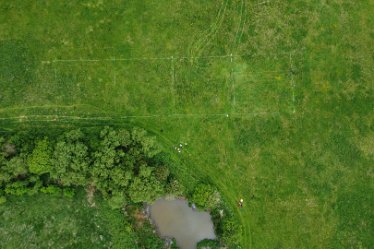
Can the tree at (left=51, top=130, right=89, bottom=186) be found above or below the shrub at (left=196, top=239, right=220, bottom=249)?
above

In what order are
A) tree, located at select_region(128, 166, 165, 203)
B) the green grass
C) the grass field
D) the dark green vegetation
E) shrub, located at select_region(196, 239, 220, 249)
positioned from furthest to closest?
the grass field → shrub, located at select_region(196, 239, 220, 249) → the green grass → the dark green vegetation → tree, located at select_region(128, 166, 165, 203)

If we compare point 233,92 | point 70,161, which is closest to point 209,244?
point 233,92

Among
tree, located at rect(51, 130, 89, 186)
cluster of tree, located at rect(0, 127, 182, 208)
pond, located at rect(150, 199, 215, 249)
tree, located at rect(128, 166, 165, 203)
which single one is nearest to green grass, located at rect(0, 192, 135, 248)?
cluster of tree, located at rect(0, 127, 182, 208)

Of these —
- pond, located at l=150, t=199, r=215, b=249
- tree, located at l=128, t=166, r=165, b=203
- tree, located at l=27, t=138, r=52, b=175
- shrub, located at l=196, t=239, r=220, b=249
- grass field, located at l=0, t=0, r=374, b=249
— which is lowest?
shrub, located at l=196, t=239, r=220, b=249

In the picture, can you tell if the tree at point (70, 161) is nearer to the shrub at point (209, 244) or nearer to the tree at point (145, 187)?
the tree at point (145, 187)

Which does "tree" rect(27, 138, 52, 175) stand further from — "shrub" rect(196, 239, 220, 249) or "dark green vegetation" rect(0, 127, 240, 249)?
"shrub" rect(196, 239, 220, 249)

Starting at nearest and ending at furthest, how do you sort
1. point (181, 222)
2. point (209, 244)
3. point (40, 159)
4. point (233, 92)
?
point (40, 159) < point (209, 244) < point (181, 222) < point (233, 92)

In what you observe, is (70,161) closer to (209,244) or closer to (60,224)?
(60,224)
